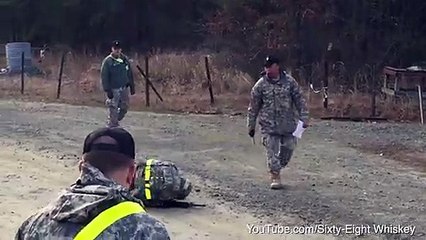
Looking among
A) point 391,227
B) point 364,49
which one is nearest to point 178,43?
point 364,49

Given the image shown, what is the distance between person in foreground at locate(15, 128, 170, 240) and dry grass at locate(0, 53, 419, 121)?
1816cm

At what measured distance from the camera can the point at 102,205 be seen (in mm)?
3477

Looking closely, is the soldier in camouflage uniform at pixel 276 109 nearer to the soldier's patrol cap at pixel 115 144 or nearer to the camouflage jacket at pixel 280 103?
the camouflage jacket at pixel 280 103

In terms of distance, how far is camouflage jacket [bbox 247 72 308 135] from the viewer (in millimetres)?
11578

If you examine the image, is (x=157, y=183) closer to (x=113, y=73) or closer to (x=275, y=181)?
(x=275, y=181)

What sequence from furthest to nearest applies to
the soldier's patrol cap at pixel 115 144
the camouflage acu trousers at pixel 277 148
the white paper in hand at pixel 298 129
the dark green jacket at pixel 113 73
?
the dark green jacket at pixel 113 73 → the camouflage acu trousers at pixel 277 148 → the white paper in hand at pixel 298 129 → the soldier's patrol cap at pixel 115 144

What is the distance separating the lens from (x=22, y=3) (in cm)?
4681

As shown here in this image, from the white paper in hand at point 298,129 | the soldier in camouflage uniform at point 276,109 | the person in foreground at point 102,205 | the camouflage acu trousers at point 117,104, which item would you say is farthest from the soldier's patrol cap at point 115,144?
the camouflage acu trousers at point 117,104

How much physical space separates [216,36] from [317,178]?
2019 centimetres

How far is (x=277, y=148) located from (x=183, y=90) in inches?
608

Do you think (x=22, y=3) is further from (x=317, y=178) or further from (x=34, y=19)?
(x=317, y=178)

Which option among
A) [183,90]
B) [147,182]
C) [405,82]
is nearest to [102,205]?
[147,182]

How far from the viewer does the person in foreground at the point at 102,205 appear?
3.48 metres

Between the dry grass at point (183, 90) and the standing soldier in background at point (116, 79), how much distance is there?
20.3 feet
